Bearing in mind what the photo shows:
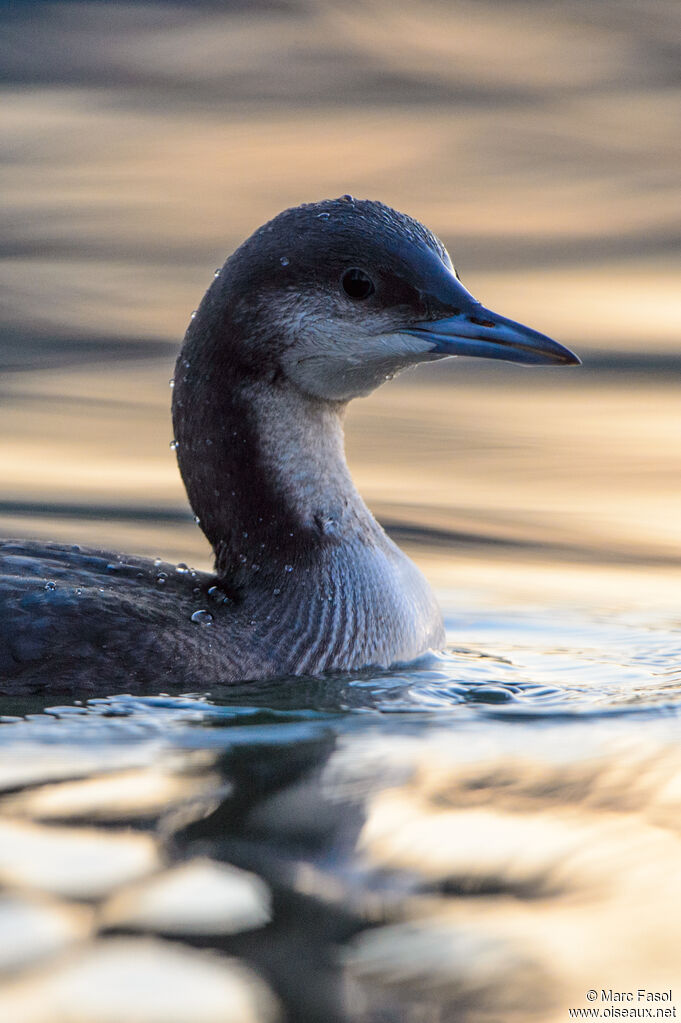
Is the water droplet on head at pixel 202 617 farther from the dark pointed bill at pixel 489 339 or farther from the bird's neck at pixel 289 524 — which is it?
the dark pointed bill at pixel 489 339

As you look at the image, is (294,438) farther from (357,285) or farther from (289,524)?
(357,285)

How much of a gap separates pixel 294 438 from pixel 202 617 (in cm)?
59

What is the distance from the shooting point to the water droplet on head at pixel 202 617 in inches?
182

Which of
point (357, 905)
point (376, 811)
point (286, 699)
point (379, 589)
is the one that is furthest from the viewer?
point (379, 589)

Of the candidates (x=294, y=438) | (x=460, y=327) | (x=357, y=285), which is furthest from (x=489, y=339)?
(x=294, y=438)

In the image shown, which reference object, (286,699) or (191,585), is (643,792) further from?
(191,585)

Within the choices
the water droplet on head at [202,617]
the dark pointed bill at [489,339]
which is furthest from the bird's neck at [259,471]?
the dark pointed bill at [489,339]

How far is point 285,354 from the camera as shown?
4793 millimetres

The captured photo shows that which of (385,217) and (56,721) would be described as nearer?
(56,721)

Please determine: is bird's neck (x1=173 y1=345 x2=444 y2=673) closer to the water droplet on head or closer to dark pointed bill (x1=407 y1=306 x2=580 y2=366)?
the water droplet on head

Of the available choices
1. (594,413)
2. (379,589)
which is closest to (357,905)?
(379,589)

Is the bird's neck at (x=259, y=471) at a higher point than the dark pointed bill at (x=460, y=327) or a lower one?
lower

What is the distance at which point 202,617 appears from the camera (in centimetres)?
466

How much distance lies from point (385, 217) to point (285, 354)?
18.4 inches
